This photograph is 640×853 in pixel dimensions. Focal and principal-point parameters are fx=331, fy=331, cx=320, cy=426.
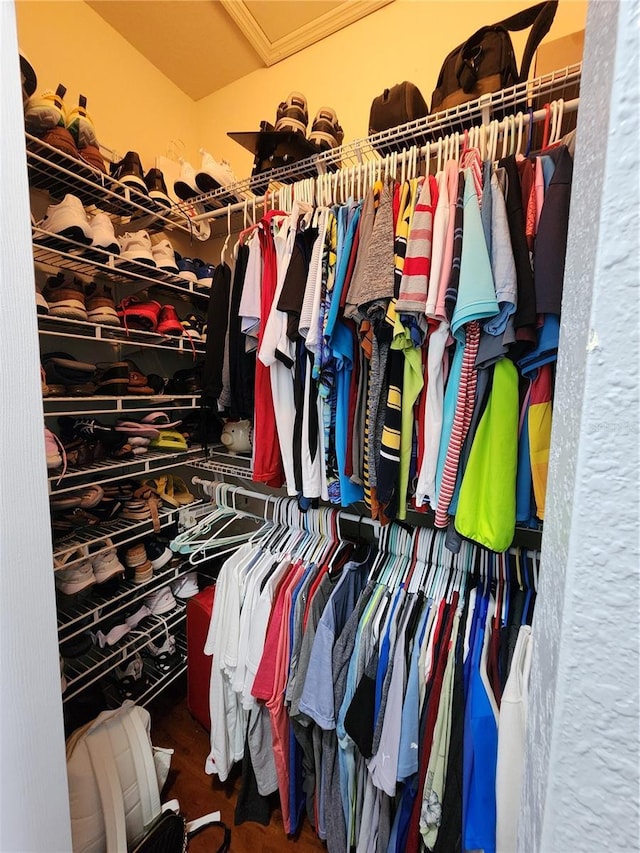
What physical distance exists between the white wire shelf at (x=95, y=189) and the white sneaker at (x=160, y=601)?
1422 millimetres

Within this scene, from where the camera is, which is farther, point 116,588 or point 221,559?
point 221,559

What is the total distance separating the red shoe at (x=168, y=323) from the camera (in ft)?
4.00

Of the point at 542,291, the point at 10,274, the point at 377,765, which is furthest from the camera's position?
the point at 377,765

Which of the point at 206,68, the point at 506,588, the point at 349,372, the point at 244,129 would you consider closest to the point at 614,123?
the point at 349,372

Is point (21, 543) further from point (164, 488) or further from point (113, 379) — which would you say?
point (164, 488)

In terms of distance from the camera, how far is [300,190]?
1.04 m

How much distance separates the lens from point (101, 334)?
1.06 meters

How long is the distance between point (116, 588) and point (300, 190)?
4.80 ft

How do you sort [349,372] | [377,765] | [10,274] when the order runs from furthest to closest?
[349,372] → [377,765] → [10,274]

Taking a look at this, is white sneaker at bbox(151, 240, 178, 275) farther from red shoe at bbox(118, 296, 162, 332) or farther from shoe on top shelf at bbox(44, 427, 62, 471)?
shoe on top shelf at bbox(44, 427, 62, 471)

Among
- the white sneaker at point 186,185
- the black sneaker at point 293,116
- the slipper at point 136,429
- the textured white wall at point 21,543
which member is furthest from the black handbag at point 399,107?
the slipper at point 136,429

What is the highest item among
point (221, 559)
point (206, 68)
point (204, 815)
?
point (206, 68)

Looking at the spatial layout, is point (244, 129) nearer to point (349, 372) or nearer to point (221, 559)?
point (349, 372)

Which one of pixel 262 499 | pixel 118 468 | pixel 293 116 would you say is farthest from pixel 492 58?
pixel 118 468
